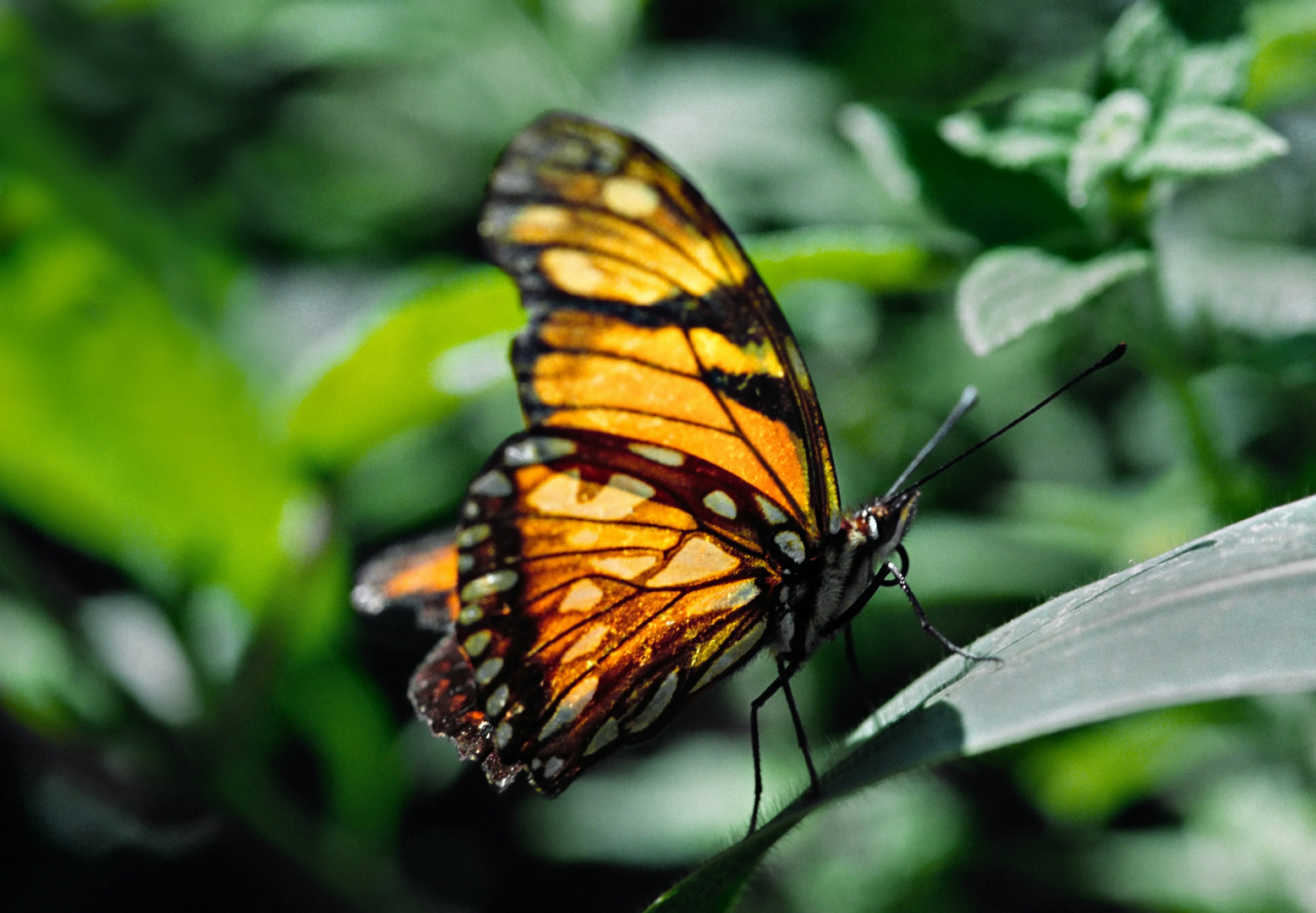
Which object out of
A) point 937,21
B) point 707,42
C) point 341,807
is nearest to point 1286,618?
point 341,807

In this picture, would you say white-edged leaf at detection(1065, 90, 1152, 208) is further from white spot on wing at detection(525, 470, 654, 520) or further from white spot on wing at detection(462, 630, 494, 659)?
white spot on wing at detection(462, 630, 494, 659)

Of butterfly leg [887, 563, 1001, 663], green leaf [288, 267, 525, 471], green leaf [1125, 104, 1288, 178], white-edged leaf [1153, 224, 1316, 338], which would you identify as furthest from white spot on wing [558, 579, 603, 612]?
white-edged leaf [1153, 224, 1316, 338]

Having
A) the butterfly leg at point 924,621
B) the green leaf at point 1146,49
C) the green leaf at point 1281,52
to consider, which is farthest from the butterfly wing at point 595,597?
the green leaf at point 1281,52

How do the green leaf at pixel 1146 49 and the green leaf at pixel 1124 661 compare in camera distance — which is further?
the green leaf at pixel 1146 49

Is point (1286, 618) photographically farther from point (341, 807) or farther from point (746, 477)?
point (341, 807)

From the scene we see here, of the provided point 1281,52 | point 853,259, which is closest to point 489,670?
point 853,259

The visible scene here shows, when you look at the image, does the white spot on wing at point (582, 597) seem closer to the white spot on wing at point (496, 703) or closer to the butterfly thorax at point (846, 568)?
the white spot on wing at point (496, 703)
